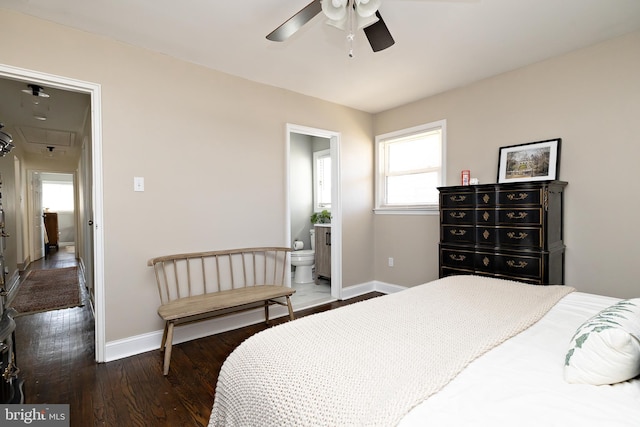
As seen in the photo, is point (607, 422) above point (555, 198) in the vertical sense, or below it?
below

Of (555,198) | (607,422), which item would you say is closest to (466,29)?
(555,198)

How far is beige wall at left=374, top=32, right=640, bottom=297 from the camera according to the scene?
244cm

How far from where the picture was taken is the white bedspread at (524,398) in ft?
2.27

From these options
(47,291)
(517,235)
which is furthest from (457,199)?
(47,291)

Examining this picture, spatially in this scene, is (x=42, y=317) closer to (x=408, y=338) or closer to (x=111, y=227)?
(x=111, y=227)

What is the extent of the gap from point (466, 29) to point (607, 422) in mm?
2466

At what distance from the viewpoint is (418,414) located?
0.72 meters

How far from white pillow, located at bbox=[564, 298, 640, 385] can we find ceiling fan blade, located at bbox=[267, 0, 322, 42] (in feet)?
5.85

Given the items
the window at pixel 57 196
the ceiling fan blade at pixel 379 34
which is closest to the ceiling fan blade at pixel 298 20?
the ceiling fan blade at pixel 379 34

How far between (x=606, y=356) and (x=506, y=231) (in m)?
2.04

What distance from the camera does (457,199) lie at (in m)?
3.06

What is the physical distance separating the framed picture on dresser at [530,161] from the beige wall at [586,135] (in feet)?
0.20

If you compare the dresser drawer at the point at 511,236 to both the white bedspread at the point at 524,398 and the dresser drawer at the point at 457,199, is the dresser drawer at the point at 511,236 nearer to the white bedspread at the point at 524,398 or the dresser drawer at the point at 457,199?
the dresser drawer at the point at 457,199

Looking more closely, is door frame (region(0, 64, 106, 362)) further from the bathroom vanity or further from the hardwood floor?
the bathroom vanity
